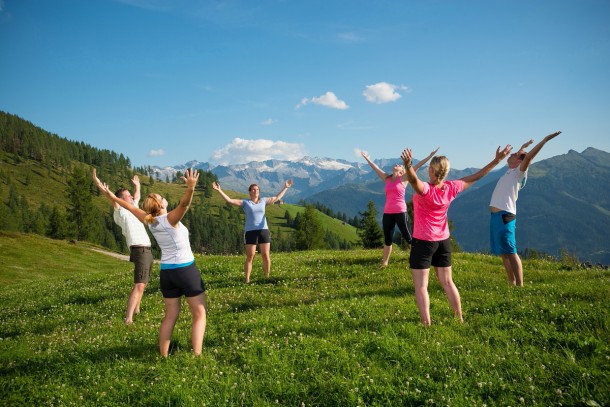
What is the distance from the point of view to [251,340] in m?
7.75

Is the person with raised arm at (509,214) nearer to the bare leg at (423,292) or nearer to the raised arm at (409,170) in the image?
the bare leg at (423,292)

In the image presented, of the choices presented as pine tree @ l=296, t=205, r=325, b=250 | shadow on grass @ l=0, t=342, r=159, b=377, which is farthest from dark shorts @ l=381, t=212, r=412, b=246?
pine tree @ l=296, t=205, r=325, b=250

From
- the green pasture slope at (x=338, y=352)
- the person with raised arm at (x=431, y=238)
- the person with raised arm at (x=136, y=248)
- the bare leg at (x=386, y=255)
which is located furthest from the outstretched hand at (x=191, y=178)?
the bare leg at (x=386, y=255)

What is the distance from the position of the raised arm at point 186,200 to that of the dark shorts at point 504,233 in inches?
326

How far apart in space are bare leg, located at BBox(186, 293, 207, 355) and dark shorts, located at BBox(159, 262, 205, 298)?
0.12 meters

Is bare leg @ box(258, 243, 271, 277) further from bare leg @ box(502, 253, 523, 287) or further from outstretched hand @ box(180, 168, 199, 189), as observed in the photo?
bare leg @ box(502, 253, 523, 287)

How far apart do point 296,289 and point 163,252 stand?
6095 millimetres

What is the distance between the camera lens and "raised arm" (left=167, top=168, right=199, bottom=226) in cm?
651

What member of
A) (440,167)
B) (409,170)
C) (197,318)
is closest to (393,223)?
(440,167)

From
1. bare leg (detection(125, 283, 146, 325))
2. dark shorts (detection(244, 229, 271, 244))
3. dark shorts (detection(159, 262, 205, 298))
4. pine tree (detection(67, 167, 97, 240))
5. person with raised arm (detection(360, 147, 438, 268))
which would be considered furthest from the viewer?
pine tree (detection(67, 167, 97, 240))

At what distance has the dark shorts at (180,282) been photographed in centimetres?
713

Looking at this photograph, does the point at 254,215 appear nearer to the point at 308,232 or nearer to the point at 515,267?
the point at 515,267

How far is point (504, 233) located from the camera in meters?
10.6

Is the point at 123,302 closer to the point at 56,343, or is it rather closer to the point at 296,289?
the point at 56,343
